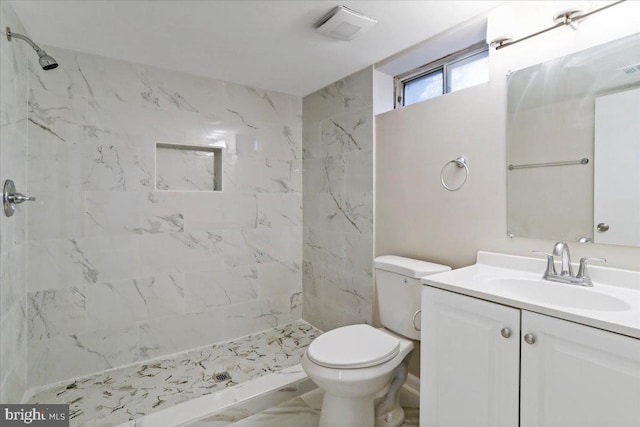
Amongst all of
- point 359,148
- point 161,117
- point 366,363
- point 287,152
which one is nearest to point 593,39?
point 359,148

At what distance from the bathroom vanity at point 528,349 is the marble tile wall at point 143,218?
174cm

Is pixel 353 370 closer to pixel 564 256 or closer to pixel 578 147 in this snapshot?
pixel 564 256

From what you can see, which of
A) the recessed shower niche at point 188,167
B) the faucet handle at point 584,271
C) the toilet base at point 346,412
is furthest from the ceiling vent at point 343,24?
the toilet base at point 346,412

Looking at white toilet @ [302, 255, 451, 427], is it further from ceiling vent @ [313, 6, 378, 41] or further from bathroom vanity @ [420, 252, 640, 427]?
ceiling vent @ [313, 6, 378, 41]

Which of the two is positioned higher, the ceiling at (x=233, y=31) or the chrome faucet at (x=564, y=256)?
the ceiling at (x=233, y=31)

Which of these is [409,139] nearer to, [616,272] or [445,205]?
[445,205]

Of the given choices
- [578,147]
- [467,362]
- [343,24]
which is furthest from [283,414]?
[343,24]

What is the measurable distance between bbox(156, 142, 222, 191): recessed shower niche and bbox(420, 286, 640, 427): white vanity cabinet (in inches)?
76.4

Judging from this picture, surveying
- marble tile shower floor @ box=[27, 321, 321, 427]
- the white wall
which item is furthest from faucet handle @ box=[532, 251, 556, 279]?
marble tile shower floor @ box=[27, 321, 321, 427]

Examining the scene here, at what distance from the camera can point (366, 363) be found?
150 cm

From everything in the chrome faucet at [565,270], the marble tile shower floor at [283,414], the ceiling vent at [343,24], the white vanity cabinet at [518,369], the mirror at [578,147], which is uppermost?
the ceiling vent at [343,24]

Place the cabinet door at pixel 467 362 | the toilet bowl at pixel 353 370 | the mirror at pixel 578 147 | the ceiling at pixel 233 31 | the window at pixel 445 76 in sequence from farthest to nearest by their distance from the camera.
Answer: the window at pixel 445 76
the ceiling at pixel 233 31
the toilet bowl at pixel 353 370
the mirror at pixel 578 147
the cabinet door at pixel 467 362

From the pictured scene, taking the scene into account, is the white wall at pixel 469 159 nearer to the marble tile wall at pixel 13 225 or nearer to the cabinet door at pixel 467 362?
the cabinet door at pixel 467 362

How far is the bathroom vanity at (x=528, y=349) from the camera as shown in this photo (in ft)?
2.95
